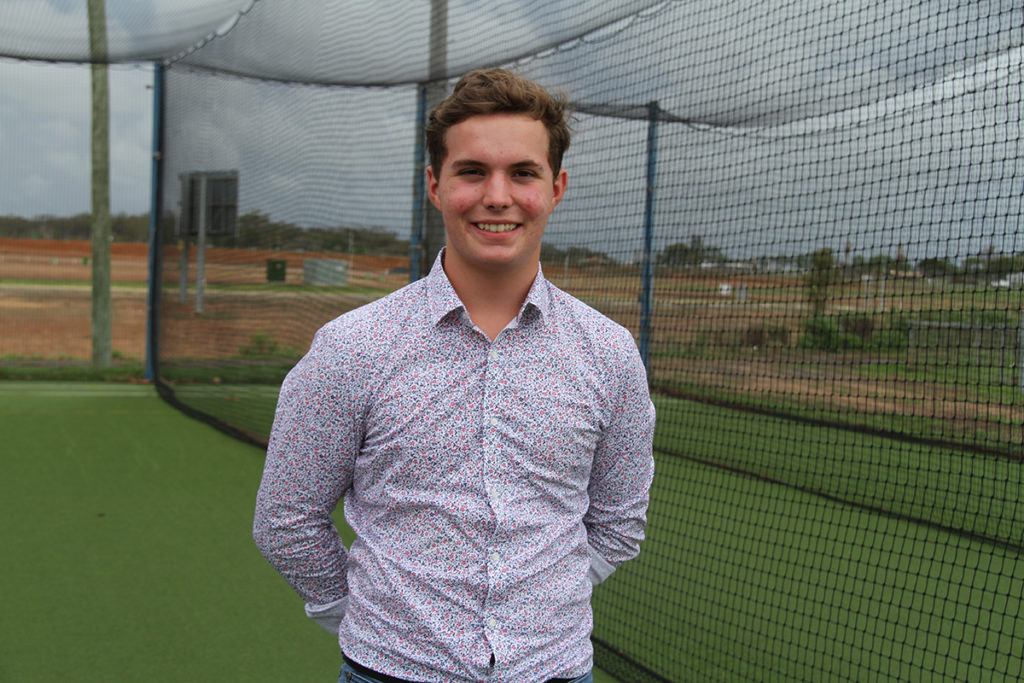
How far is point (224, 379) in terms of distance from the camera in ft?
26.9

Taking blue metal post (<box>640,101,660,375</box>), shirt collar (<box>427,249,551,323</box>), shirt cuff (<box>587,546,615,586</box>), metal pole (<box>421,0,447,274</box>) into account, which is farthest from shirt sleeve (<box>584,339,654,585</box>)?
blue metal post (<box>640,101,660,375</box>)

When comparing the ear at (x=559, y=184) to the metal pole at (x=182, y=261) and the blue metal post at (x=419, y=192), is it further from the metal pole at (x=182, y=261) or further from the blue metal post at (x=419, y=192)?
the metal pole at (x=182, y=261)

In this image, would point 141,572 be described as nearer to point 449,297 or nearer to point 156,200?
point 449,297

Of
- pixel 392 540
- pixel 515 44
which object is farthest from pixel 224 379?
pixel 392 540

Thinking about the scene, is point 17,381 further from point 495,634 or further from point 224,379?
point 495,634

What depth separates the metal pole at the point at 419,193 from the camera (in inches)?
198

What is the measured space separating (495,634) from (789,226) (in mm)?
4008

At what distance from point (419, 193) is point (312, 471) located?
13.1 ft

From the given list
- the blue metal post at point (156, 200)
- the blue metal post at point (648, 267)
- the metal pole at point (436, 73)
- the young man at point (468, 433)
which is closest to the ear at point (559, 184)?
the young man at point (468, 433)

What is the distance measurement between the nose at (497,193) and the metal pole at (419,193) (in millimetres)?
3803

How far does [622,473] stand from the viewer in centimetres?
139

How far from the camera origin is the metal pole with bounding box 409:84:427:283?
5039 millimetres

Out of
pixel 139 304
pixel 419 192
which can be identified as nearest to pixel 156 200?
pixel 139 304

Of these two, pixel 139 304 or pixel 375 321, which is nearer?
pixel 375 321
